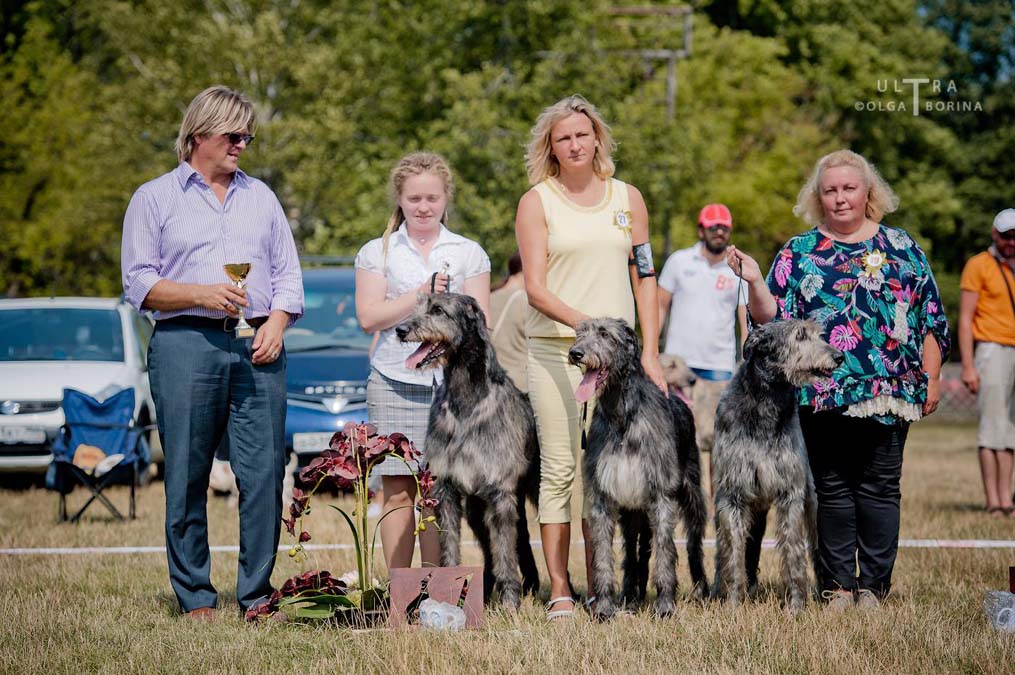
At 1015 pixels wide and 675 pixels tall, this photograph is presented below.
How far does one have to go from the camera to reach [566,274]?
5727mm

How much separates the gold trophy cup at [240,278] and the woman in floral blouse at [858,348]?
2.42m

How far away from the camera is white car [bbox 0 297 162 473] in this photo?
10.8 meters

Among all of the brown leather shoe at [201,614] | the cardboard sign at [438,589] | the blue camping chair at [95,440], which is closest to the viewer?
the cardboard sign at [438,589]

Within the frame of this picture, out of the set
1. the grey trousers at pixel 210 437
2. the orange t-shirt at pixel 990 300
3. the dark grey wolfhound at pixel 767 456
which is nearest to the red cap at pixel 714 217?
the orange t-shirt at pixel 990 300

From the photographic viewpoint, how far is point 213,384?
216 inches

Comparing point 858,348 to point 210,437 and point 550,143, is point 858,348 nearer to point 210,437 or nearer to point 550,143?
point 550,143


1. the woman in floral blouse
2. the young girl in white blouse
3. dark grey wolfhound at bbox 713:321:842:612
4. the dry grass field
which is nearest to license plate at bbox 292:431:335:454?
the dry grass field

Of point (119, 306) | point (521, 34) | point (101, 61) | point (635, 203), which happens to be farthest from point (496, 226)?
point (101, 61)

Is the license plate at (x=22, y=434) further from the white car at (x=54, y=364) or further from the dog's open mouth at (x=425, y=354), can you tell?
the dog's open mouth at (x=425, y=354)

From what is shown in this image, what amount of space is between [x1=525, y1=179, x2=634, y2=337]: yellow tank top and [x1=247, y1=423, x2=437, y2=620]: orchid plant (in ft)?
3.34

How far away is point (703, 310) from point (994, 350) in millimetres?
2586

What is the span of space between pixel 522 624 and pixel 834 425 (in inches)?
78.0

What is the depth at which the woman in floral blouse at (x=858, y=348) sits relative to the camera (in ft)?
19.1

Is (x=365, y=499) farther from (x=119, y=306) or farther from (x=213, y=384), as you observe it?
(x=119, y=306)
